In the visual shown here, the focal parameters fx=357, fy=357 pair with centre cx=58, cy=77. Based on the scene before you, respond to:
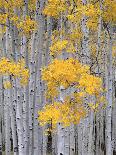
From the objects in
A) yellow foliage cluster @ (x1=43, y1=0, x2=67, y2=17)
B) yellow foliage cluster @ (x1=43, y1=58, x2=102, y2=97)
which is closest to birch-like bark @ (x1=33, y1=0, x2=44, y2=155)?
yellow foliage cluster @ (x1=43, y1=0, x2=67, y2=17)

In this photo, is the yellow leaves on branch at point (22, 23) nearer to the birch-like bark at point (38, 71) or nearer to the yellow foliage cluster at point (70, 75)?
the birch-like bark at point (38, 71)

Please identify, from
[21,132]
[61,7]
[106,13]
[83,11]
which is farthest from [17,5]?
[106,13]

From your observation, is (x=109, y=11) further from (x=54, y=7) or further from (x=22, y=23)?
(x=22, y=23)

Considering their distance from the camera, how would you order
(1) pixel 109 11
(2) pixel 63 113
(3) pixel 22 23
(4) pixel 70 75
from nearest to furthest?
1. (4) pixel 70 75
2. (2) pixel 63 113
3. (3) pixel 22 23
4. (1) pixel 109 11

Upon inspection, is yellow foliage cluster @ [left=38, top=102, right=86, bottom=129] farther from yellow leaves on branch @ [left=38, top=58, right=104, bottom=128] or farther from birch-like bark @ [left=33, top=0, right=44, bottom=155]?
birch-like bark @ [left=33, top=0, right=44, bottom=155]

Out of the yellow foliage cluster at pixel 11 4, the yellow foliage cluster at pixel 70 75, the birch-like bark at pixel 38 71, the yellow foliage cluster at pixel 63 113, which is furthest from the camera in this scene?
the birch-like bark at pixel 38 71

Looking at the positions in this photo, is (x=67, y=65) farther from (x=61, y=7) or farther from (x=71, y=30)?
(x=71, y=30)

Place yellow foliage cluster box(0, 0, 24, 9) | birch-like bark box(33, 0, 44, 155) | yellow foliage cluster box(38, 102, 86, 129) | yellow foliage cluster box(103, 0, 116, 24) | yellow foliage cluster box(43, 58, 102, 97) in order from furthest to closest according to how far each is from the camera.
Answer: yellow foliage cluster box(103, 0, 116, 24) < birch-like bark box(33, 0, 44, 155) < yellow foliage cluster box(0, 0, 24, 9) < yellow foliage cluster box(38, 102, 86, 129) < yellow foliage cluster box(43, 58, 102, 97)

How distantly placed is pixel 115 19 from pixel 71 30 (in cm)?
196

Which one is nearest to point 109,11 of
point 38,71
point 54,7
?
point 54,7

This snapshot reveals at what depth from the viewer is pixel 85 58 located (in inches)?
388

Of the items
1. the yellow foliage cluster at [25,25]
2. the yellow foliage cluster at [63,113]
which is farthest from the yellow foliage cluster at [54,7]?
the yellow foliage cluster at [63,113]

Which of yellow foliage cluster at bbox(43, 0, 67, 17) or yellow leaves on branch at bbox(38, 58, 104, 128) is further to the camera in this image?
yellow foliage cluster at bbox(43, 0, 67, 17)

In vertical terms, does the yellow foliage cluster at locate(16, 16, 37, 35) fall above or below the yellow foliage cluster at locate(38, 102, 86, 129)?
above
